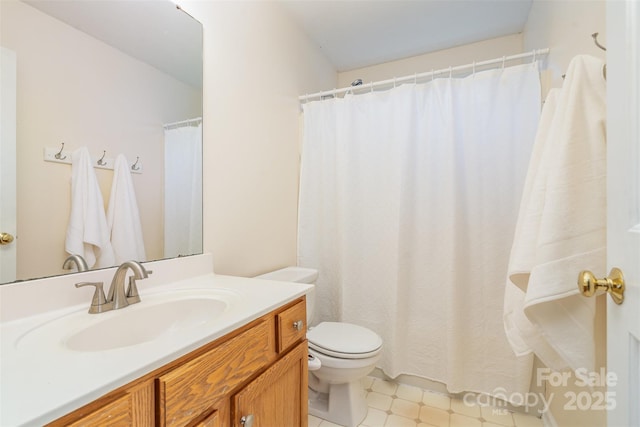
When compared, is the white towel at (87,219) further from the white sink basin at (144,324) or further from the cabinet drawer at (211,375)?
the cabinet drawer at (211,375)

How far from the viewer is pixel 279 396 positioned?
3.01 ft

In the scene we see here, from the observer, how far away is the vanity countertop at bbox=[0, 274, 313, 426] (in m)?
0.42

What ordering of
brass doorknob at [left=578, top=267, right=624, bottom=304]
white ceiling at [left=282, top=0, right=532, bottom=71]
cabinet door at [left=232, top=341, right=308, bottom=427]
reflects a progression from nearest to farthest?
brass doorknob at [left=578, top=267, right=624, bottom=304] → cabinet door at [left=232, top=341, right=308, bottom=427] → white ceiling at [left=282, top=0, right=532, bottom=71]

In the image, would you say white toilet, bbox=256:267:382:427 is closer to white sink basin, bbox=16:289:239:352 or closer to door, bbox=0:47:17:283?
white sink basin, bbox=16:289:239:352

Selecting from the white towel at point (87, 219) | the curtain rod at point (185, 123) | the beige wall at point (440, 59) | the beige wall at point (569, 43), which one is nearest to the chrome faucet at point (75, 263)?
the white towel at point (87, 219)

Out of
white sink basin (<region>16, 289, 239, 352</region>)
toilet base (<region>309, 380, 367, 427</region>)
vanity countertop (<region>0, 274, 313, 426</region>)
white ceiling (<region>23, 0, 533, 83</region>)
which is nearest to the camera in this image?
vanity countertop (<region>0, 274, 313, 426</region>)

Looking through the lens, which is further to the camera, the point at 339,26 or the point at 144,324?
the point at 339,26

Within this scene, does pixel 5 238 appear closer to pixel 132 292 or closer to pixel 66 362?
pixel 132 292

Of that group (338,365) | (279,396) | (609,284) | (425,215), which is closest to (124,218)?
(279,396)

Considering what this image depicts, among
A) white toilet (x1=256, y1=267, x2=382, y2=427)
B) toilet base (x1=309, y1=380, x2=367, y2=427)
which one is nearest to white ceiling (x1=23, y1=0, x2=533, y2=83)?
white toilet (x1=256, y1=267, x2=382, y2=427)

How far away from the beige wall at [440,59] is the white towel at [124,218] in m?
2.14

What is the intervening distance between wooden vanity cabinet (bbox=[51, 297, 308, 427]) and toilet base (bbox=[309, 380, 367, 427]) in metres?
0.51

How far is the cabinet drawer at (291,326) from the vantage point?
0.92 meters

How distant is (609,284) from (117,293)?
1.21 metres
